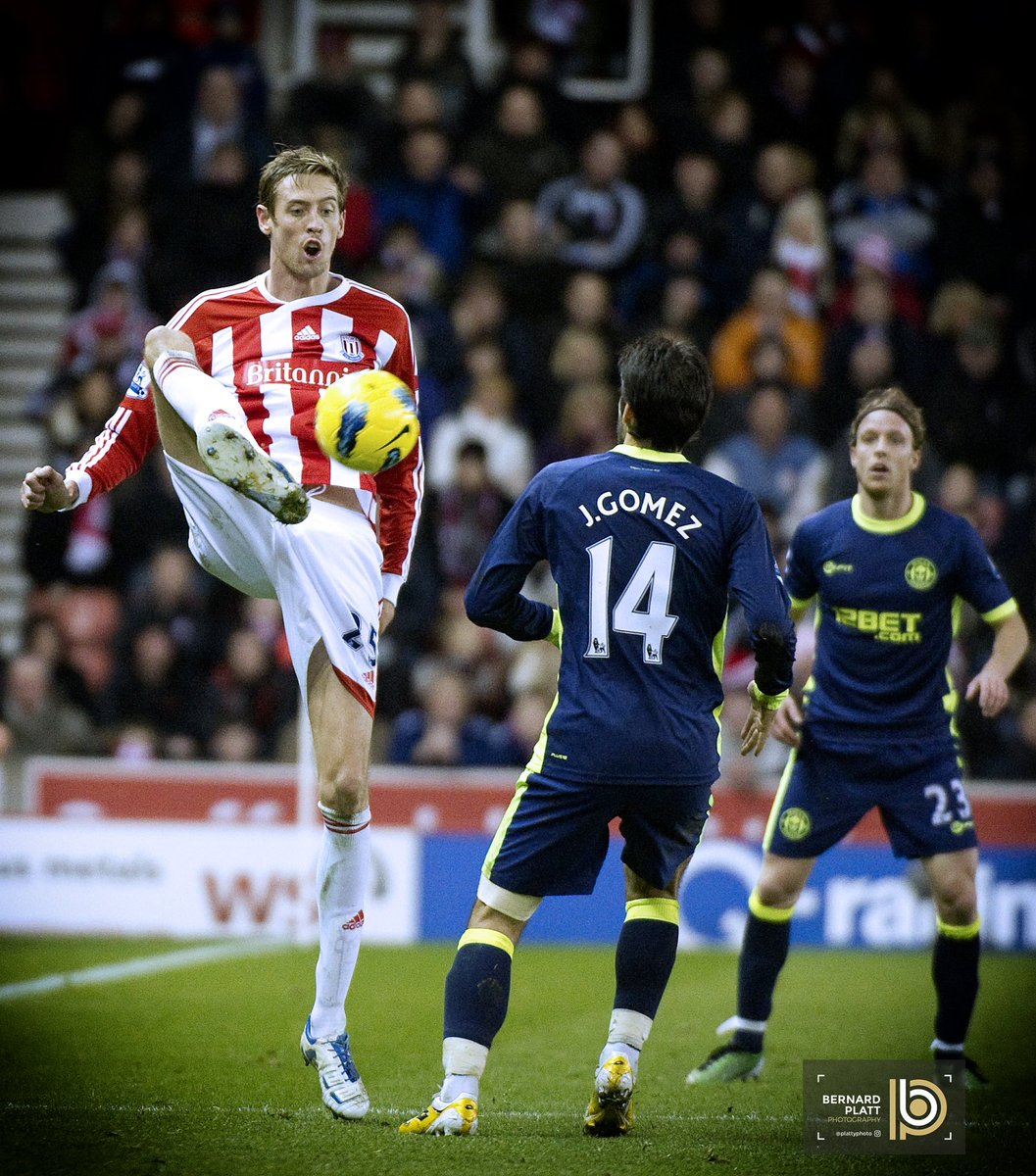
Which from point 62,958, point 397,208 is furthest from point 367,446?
point 397,208

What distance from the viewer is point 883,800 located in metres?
5.89

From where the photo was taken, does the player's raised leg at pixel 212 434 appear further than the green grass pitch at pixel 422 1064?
Yes

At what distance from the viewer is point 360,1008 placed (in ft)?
23.9

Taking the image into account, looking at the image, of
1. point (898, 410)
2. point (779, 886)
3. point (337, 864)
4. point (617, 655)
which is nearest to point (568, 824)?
point (617, 655)

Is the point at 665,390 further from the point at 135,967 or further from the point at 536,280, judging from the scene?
the point at 536,280

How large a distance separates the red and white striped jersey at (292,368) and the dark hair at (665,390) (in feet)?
2.37

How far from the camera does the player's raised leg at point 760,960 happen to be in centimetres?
582

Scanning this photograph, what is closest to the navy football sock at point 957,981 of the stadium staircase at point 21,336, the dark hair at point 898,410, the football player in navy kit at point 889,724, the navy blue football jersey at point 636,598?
the football player in navy kit at point 889,724

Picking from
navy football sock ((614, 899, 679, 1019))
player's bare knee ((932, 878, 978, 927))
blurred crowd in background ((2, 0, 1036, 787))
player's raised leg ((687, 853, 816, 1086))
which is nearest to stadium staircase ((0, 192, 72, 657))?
blurred crowd in background ((2, 0, 1036, 787))

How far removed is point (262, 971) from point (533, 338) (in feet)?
A: 17.5

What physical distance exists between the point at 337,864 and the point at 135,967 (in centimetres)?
420

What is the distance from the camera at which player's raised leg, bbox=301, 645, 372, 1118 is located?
472cm

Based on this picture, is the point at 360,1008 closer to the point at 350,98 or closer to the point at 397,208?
the point at 397,208

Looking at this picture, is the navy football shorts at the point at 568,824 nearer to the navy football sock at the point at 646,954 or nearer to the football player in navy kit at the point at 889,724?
the navy football sock at the point at 646,954
